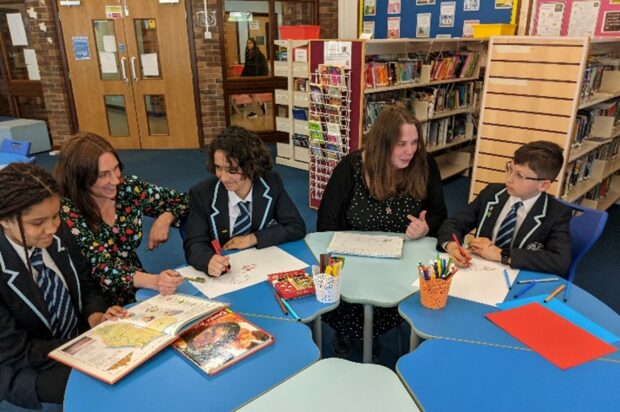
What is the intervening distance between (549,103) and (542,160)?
161cm

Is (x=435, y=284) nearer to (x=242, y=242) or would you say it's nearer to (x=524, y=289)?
(x=524, y=289)

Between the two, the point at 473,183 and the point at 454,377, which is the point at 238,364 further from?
the point at 473,183

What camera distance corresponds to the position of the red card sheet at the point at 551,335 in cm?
133

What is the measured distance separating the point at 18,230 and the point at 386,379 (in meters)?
1.18

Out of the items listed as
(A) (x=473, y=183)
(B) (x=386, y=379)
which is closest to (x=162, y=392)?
(B) (x=386, y=379)

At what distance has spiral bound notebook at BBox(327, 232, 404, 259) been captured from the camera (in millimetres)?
1938

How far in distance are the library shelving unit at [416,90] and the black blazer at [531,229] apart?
1.69 m

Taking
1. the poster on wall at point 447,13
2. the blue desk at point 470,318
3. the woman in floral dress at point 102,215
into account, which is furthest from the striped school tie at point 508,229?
the poster on wall at point 447,13

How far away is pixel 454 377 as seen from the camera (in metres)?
1.25

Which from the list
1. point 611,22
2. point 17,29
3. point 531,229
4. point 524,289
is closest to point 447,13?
point 611,22

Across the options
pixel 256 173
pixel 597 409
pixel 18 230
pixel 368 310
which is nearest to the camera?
pixel 597 409

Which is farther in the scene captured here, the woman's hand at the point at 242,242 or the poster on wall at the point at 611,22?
the poster on wall at the point at 611,22

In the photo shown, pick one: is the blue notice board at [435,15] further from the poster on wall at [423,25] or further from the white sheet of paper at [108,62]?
the white sheet of paper at [108,62]

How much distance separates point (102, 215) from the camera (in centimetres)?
199
